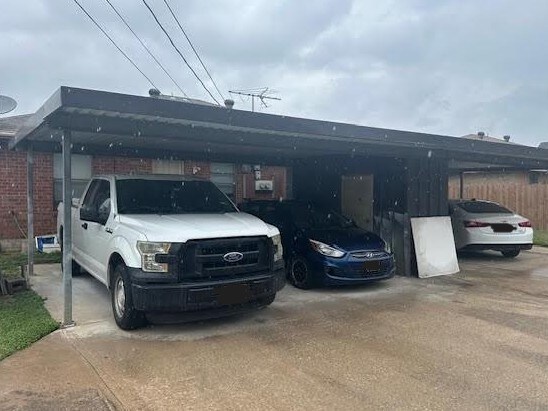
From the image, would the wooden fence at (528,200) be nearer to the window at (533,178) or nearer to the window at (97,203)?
the window at (533,178)

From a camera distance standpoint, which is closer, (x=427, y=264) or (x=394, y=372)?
(x=394, y=372)

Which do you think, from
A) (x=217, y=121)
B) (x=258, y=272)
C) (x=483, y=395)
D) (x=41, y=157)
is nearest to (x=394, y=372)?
(x=483, y=395)

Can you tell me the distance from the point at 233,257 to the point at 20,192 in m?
8.83

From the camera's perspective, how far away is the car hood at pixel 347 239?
→ 752 cm

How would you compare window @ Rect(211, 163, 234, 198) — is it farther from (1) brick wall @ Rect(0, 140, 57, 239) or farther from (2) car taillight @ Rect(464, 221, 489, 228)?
(2) car taillight @ Rect(464, 221, 489, 228)

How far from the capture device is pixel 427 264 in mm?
9102

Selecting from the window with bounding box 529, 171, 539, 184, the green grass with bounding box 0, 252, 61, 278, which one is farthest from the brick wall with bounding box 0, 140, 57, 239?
the window with bounding box 529, 171, 539, 184

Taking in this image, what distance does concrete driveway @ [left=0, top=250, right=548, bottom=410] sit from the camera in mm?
3717

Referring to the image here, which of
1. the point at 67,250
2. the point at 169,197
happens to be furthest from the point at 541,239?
the point at 67,250

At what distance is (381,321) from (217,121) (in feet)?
10.6

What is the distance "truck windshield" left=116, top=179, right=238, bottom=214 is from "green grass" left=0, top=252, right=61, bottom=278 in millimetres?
4006

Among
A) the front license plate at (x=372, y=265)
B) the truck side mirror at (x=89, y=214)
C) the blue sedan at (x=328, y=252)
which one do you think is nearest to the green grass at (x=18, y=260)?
the truck side mirror at (x=89, y=214)

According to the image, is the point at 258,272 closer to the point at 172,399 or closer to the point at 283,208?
the point at 172,399

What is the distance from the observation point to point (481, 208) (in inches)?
450
